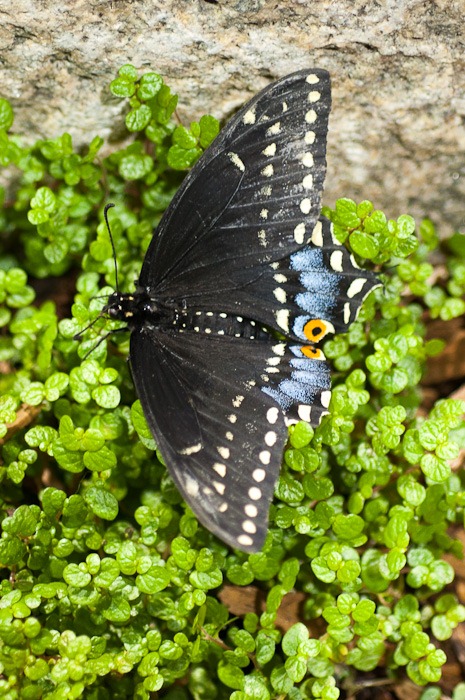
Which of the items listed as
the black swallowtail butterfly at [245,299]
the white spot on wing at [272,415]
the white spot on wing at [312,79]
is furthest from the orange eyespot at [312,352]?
the white spot on wing at [312,79]

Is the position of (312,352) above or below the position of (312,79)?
below

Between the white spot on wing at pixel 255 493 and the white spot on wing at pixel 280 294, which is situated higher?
the white spot on wing at pixel 280 294

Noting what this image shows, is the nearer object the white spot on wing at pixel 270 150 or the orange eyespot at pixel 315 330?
the white spot on wing at pixel 270 150

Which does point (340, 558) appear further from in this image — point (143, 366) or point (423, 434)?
point (143, 366)

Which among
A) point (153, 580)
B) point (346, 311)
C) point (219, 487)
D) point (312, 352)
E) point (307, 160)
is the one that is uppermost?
point (307, 160)

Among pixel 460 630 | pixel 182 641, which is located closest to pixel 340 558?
pixel 182 641

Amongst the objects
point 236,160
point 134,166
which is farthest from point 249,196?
point 134,166

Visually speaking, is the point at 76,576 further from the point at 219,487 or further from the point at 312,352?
the point at 312,352

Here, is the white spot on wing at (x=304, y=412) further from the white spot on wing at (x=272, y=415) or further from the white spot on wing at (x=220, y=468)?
the white spot on wing at (x=220, y=468)
